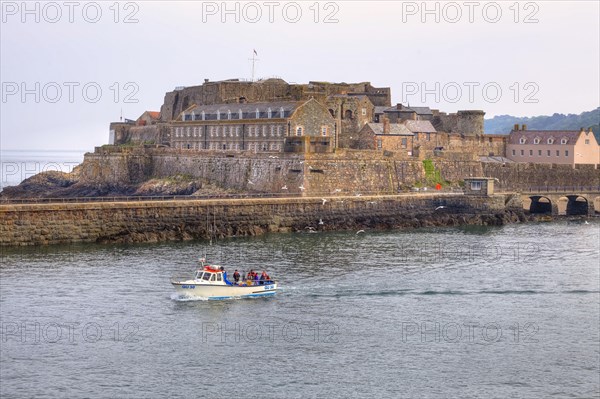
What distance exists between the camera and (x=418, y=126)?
102m

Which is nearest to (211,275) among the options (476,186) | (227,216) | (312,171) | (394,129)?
(227,216)

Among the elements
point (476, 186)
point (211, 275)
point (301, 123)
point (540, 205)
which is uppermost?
point (301, 123)

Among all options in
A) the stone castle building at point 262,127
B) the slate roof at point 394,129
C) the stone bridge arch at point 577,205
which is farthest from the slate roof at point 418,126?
the stone bridge arch at point 577,205

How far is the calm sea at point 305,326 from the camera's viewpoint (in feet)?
110

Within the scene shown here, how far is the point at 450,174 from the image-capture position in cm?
9456

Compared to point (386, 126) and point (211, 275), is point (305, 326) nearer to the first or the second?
point (211, 275)

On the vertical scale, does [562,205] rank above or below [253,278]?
above

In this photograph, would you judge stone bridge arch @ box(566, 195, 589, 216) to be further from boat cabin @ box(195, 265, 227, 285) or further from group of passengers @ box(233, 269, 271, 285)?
boat cabin @ box(195, 265, 227, 285)

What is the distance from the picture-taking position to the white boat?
45.3 metres

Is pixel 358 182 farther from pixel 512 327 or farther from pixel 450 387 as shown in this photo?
pixel 450 387

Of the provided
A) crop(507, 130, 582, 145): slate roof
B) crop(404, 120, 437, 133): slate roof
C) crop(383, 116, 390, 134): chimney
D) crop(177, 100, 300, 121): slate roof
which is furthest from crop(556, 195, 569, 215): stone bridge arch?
crop(177, 100, 300, 121): slate roof

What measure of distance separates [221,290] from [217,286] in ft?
1.25

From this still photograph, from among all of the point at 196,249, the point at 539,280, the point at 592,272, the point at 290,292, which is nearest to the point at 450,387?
the point at 290,292

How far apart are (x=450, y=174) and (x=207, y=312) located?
5538cm
